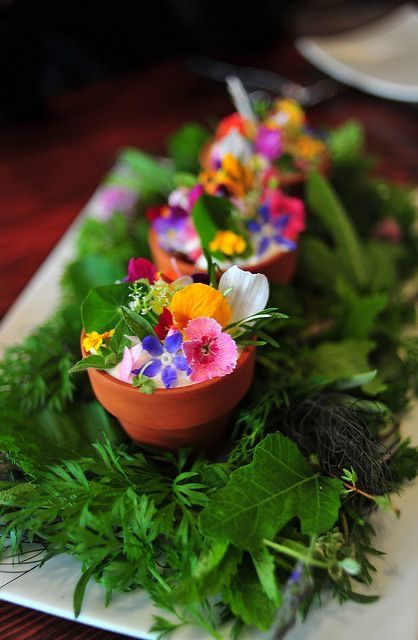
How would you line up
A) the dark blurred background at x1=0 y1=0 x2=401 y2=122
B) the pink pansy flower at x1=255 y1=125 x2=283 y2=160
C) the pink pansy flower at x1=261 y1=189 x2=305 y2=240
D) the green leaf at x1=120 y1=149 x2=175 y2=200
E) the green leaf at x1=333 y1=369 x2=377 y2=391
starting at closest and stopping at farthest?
1. the green leaf at x1=333 y1=369 x2=377 y2=391
2. the pink pansy flower at x1=261 y1=189 x2=305 y2=240
3. the pink pansy flower at x1=255 y1=125 x2=283 y2=160
4. the green leaf at x1=120 y1=149 x2=175 y2=200
5. the dark blurred background at x1=0 y1=0 x2=401 y2=122

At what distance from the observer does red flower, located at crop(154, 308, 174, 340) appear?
0.51 metres

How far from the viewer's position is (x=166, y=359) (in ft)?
1.65

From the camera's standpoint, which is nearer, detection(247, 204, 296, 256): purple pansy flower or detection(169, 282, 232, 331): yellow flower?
detection(169, 282, 232, 331): yellow flower

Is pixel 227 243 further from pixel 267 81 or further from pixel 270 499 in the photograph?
pixel 267 81

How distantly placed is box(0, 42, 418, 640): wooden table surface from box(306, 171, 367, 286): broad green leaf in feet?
0.99

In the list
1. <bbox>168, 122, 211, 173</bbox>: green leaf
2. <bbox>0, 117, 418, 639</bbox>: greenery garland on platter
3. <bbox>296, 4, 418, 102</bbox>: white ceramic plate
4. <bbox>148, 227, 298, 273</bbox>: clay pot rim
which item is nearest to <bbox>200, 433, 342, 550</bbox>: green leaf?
<bbox>0, 117, 418, 639</bbox>: greenery garland on platter

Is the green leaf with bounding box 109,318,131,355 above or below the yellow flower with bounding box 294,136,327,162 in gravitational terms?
above

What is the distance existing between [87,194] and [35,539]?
628mm

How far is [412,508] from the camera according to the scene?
1.81 feet

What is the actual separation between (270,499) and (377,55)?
1.05 m

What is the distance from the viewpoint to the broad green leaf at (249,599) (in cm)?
46

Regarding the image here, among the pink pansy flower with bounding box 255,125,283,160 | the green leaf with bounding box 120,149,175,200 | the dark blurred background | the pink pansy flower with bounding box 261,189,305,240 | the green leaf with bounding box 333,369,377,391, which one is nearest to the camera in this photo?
the green leaf with bounding box 333,369,377,391

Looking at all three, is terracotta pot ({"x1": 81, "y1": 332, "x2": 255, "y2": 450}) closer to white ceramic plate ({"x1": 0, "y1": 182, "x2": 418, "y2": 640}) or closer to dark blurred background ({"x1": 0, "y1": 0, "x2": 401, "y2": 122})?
white ceramic plate ({"x1": 0, "y1": 182, "x2": 418, "y2": 640})

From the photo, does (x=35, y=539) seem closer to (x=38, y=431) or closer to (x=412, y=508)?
(x=38, y=431)
